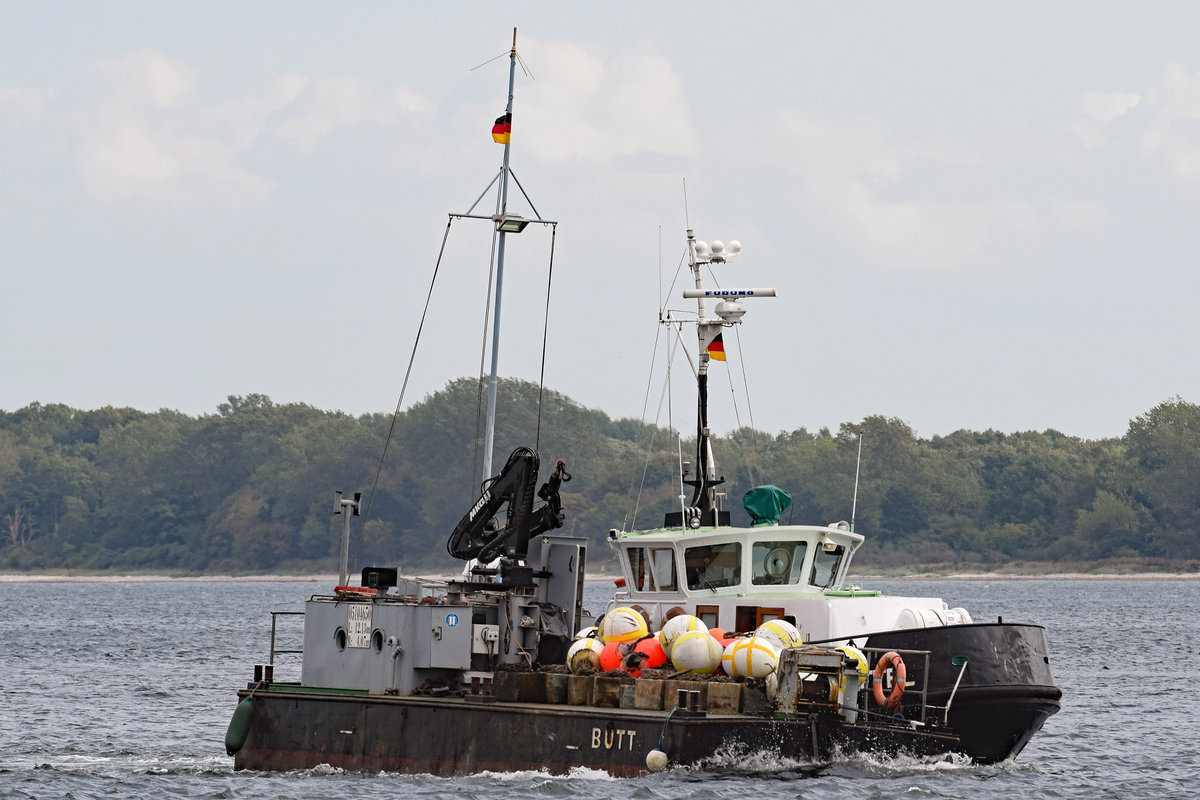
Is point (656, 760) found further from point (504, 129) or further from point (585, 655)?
point (504, 129)

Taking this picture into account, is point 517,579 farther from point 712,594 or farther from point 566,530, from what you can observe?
point 566,530

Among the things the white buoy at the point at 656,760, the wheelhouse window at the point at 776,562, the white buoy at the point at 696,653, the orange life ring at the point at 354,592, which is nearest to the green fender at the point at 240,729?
the orange life ring at the point at 354,592

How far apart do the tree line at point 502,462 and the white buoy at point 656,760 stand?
7809 centimetres

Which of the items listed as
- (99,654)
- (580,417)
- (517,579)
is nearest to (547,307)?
(517,579)

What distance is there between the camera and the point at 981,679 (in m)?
21.4

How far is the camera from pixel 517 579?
23.9 m

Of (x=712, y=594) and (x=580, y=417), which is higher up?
(x=580, y=417)

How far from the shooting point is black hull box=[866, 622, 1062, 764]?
21438mm

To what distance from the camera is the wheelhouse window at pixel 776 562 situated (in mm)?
23859

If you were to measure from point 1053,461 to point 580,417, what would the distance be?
130 ft

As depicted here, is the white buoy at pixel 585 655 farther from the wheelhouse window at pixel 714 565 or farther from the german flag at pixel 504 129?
the german flag at pixel 504 129

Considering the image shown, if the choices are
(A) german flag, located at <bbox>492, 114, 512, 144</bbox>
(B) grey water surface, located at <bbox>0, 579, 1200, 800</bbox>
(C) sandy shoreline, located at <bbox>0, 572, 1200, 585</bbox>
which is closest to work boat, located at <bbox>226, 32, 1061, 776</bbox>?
(B) grey water surface, located at <bbox>0, 579, 1200, 800</bbox>

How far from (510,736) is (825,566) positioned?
5.76m

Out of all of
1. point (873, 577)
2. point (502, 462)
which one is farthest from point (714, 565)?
point (502, 462)
